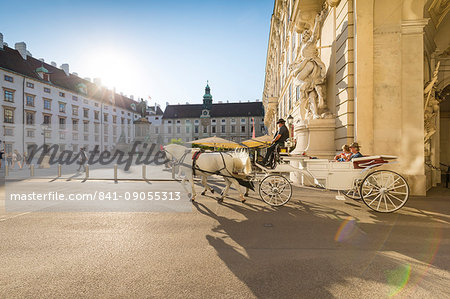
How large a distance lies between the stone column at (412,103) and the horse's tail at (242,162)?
577cm

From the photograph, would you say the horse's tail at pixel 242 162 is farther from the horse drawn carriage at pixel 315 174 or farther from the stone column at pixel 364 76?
the stone column at pixel 364 76

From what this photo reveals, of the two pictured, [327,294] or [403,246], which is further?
[403,246]

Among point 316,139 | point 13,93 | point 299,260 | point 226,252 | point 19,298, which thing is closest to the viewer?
point 19,298

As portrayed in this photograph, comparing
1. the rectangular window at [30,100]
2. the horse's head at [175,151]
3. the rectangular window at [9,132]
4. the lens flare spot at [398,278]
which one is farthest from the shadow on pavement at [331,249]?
the rectangular window at [30,100]

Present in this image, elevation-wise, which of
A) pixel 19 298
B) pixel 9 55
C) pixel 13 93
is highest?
pixel 9 55

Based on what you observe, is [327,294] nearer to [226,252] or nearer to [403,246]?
[226,252]

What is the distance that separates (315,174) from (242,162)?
2.12 metres

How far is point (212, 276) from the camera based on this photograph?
302 centimetres

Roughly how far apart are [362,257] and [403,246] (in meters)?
1.01

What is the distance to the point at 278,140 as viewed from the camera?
7094 mm

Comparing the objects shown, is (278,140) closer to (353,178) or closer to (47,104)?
(353,178)

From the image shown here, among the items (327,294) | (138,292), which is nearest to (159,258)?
(138,292)

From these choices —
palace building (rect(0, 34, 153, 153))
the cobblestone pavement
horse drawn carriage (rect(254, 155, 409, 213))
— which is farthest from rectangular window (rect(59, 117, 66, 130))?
horse drawn carriage (rect(254, 155, 409, 213))

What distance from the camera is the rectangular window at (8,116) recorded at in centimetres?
3719
